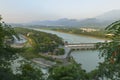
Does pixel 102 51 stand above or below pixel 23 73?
above

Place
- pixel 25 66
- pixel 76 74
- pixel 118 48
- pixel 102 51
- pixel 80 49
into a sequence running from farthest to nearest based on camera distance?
pixel 80 49, pixel 76 74, pixel 25 66, pixel 102 51, pixel 118 48

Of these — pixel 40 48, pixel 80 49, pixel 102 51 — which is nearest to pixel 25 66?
pixel 102 51

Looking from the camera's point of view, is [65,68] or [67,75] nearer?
[67,75]

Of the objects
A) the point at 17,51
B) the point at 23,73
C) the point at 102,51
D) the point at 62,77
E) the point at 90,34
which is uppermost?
the point at 102,51

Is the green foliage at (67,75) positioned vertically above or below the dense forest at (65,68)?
below

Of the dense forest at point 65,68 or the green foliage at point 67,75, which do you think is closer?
the dense forest at point 65,68

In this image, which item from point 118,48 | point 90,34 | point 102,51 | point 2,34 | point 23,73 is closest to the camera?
point 118,48

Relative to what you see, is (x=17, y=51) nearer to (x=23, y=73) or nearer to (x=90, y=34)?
(x=23, y=73)

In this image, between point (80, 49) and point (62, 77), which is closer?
point (62, 77)

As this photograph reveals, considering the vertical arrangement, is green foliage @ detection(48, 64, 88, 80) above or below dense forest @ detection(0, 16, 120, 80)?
below

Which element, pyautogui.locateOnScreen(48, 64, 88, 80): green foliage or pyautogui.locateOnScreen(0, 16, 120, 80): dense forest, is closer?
pyautogui.locateOnScreen(0, 16, 120, 80): dense forest
